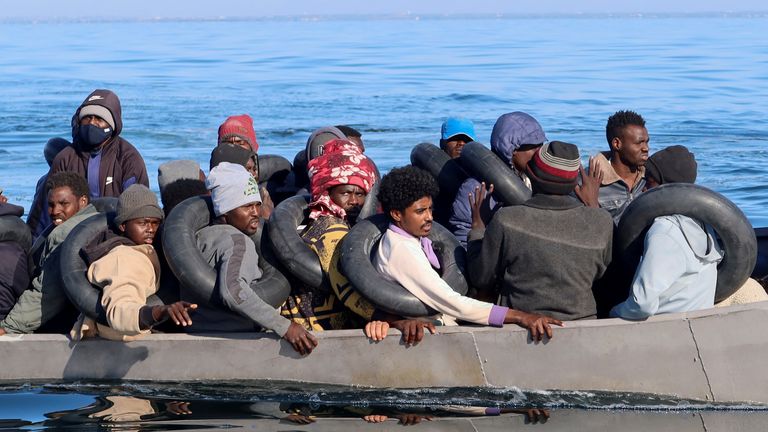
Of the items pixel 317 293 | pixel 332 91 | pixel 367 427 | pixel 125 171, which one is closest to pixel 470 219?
pixel 317 293

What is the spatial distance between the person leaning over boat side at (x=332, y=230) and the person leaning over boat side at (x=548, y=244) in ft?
2.74

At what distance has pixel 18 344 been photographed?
6781 millimetres

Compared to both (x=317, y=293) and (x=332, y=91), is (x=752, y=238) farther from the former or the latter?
(x=332, y=91)

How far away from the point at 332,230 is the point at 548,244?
4.49 ft

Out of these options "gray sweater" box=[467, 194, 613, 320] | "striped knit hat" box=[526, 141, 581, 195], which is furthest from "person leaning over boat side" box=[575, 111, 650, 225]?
"striped knit hat" box=[526, 141, 581, 195]

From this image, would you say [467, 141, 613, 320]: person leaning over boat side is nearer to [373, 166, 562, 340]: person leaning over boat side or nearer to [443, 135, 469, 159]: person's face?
[373, 166, 562, 340]: person leaning over boat side

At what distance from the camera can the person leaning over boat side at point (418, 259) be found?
6.11 metres

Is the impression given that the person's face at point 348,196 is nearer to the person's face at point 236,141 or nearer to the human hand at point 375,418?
the human hand at point 375,418

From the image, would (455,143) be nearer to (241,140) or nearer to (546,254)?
(241,140)

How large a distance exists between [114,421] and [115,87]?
80.8ft

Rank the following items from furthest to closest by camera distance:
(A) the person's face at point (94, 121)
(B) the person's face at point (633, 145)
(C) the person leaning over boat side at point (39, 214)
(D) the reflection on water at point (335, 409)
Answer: (A) the person's face at point (94, 121) < (C) the person leaning over boat side at point (39, 214) < (B) the person's face at point (633, 145) < (D) the reflection on water at point (335, 409)

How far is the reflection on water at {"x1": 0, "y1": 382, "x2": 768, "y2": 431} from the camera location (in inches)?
247

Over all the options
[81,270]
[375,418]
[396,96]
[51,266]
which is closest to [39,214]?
[51,266]

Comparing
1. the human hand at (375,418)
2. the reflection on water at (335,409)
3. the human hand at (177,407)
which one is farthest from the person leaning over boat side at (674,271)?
the human hand at (177,407)
